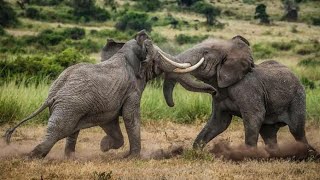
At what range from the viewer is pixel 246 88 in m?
8.75

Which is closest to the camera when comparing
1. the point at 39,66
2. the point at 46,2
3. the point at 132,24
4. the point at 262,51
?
the point at 39,66

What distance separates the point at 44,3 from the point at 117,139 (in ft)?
160

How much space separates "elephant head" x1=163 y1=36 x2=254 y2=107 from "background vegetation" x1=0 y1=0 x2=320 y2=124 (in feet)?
12.8

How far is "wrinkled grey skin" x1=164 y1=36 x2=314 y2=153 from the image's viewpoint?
8680 mm

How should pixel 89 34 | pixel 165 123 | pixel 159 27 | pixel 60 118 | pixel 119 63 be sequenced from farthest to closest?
pixel 159 27
pixel 89 34
pixel 165 123
pixel 119 63
pixel 60 118

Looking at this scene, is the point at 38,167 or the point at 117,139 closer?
the point at 38,167

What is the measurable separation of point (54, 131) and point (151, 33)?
31.9m

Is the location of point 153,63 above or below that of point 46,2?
above

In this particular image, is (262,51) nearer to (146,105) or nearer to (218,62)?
(146,105)

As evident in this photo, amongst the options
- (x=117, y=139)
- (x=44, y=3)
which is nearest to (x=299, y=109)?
(x=117, y=139)

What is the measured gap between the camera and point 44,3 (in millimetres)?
55906

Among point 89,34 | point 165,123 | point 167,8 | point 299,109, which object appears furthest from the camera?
point 167,8

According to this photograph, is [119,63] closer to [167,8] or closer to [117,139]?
[117,139]

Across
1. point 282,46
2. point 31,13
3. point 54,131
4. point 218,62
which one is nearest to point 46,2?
point 31,13
